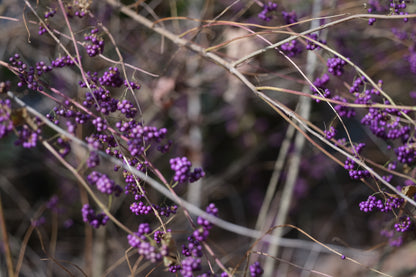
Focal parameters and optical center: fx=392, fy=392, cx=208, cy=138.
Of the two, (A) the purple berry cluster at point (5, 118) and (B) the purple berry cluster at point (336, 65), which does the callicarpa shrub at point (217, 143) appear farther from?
(A) the purple berry cluster at point (5, 118)

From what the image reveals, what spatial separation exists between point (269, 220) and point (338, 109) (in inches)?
62.7

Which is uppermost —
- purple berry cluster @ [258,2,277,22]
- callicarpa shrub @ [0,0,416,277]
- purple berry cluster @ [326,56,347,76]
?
purple berry cluster @ [258,2,277,22]

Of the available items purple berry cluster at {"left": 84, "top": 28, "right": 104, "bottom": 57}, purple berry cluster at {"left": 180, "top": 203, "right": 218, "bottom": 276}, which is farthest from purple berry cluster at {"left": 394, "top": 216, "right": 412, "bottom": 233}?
purple berry cluster at {"left": 84, "top": 28, "right": 104, "bottom": 57}

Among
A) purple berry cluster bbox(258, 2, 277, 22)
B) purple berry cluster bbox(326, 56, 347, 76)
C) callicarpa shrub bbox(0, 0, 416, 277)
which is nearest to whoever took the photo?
purple berry cluster bbox(326, 56, 347, 76)

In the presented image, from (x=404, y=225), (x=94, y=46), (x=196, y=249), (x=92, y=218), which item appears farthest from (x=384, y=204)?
(x=94, y=46)

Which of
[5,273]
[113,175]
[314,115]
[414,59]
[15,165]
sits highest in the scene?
[414,59]

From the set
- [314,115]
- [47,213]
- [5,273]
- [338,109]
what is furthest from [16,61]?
[314,115]

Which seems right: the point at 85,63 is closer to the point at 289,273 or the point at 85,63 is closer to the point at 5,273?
the point at 5,273

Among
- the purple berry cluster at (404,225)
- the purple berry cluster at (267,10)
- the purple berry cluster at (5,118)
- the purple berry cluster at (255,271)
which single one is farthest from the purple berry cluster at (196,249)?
the purple berry cluster at (267,10)

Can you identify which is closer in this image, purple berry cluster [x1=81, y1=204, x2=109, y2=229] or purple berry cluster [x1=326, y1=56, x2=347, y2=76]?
purple berry cluster [x1=81, y1=204, x2=109, y2=229]

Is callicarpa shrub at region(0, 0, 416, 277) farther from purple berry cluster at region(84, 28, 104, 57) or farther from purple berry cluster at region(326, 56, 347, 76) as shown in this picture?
purple berry cluster at region(84, 28, 104, 57)

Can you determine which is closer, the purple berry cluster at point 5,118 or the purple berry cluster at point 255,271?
the purple berry cluster at point 5,118

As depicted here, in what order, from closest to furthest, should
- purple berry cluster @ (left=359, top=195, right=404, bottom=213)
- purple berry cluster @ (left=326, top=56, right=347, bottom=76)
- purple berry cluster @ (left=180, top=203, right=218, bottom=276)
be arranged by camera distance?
1. purple berry cluster @ (left=180, top=203, right=218, bottom=276)
2. purple berry cluster @ (left=359, top=195, right=404, bottom=213)
3. purple berry cluster @ (left=326, top=56, right=347, bottom=76)

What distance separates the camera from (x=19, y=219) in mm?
2926
